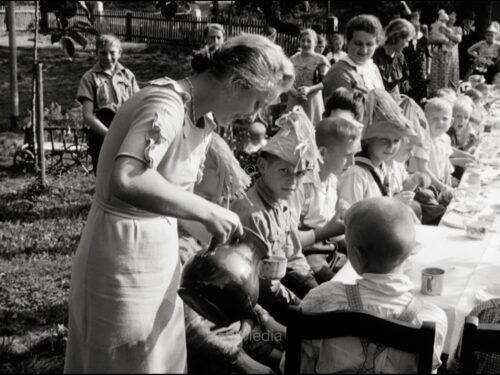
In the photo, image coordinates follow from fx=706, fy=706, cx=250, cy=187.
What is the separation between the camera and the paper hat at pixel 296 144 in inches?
126

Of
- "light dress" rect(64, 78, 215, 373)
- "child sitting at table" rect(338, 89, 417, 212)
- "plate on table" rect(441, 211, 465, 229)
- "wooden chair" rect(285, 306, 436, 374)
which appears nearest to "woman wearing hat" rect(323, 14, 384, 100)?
"child sitting at table" rect(338, 89, 417, 212)

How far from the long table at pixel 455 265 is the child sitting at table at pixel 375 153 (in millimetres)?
411

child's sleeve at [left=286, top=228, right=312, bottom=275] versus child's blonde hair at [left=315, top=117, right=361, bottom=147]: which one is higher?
A: child's blonde hair at [left=315, top=117, right=361, bottom=147]

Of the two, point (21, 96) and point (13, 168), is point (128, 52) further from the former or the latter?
point (13, 168)

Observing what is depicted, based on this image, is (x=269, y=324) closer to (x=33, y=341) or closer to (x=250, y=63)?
(x=250, y=63)

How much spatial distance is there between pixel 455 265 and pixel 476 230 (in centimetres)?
52

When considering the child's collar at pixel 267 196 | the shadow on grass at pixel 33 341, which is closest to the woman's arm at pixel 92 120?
the shadow on grass at pixel 33 341

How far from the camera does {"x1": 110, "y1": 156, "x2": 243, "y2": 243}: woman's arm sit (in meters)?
1.91

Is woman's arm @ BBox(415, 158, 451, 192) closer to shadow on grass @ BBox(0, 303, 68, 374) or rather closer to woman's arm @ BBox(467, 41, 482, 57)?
shadow on grass @ BBox(0, 303, 68, 374)

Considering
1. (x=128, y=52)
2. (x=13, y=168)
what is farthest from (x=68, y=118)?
(x=128, y=52)

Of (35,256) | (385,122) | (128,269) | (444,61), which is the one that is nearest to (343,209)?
(385,122)

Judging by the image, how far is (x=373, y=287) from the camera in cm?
225

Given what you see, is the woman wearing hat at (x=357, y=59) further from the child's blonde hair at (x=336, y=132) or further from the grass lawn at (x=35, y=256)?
the grass lawn at (x=35, y=256)

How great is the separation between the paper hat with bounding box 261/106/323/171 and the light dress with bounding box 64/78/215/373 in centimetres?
104
